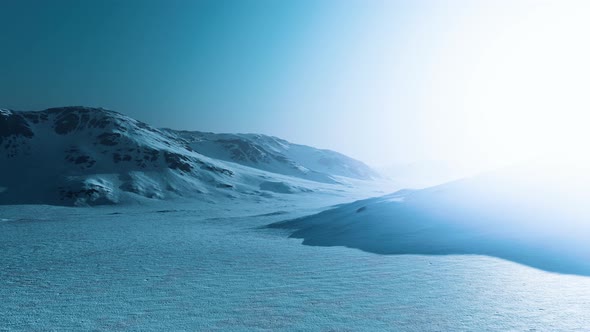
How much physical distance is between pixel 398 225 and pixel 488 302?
17.3 meters

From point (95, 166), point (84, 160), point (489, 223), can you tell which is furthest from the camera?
point (84, 160)

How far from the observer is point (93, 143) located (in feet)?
366

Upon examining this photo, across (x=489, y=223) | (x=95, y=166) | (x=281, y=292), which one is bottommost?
(x=281, y=292)

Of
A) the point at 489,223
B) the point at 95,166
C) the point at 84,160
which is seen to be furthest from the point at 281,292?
the point at 84,160

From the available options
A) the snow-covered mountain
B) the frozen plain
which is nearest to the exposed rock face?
the snow-covered mountain

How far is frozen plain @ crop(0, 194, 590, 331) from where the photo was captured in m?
10.0

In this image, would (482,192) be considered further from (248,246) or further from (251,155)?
(251,155)

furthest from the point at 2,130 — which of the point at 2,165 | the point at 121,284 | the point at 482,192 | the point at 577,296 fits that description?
the point at 577,296

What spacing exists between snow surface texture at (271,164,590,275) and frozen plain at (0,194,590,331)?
7.89 feet

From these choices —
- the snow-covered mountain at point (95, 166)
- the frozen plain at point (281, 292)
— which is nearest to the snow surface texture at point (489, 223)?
the frozen plain at point (281, 292)

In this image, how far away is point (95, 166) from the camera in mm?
97000

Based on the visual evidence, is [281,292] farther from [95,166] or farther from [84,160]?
[84,160]

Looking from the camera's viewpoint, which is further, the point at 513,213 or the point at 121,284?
the point at 513,213

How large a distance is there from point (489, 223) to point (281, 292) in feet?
62.5
